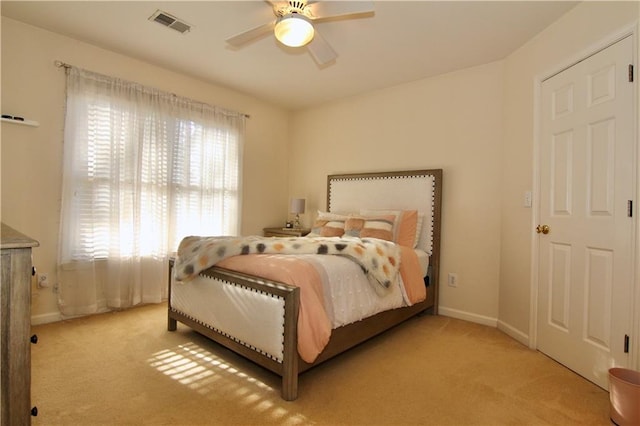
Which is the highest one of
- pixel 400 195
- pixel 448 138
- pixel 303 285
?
pixel 448 138

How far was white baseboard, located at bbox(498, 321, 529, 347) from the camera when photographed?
2654mm

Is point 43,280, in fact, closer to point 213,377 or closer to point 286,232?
point 213,377

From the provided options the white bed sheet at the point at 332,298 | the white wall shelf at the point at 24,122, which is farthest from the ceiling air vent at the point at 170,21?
the white bed sheet at the point at 332,298

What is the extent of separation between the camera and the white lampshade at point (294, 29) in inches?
81.1

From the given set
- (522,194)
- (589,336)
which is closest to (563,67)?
(522,194)

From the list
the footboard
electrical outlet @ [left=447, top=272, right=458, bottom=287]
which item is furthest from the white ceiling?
electrical outlet @ [left=447, top=272, right=458, bottom=287]

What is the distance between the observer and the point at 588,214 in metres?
2.13

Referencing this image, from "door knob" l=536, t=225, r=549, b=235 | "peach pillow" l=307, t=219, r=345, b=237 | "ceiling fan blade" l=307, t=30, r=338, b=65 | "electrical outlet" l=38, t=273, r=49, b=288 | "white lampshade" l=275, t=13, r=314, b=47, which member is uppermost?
"ceiling fan blade" l=307, t=30, r=338, b=65

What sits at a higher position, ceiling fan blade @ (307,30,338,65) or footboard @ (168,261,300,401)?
ceiling fan blade @ (307,30,338,65)

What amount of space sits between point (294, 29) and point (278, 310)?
5.76 ft

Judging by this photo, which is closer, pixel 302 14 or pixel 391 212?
pixel 302 14

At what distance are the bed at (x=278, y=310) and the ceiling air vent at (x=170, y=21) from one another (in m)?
1.96

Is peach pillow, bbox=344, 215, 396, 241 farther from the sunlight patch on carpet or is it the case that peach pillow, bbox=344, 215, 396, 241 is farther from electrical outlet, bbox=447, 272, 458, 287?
the sunlight patch on carpet

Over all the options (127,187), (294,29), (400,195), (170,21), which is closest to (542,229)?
(400,195)
